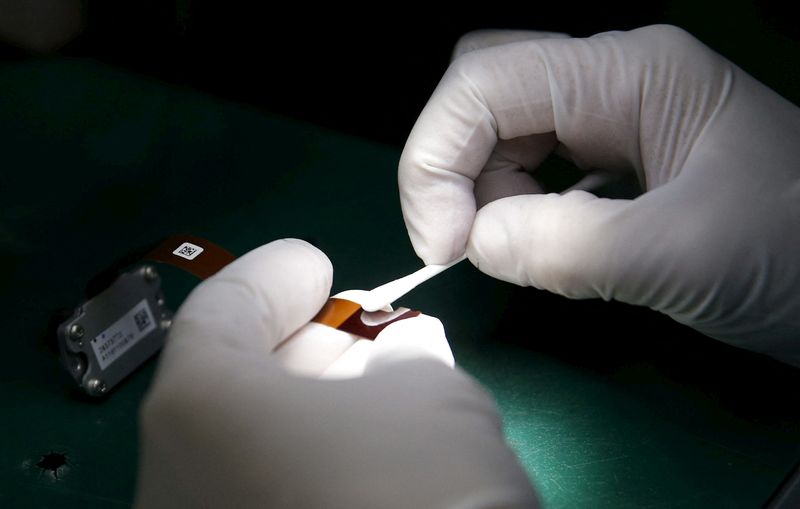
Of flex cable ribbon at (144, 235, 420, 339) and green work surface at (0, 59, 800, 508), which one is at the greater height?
flex cable ribbon at (144, 235, 420, 339)

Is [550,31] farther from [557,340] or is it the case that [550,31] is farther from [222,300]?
[222,300]

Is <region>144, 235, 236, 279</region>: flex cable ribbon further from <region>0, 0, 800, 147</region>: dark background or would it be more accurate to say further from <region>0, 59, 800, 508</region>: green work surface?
<region>0, 0, 800, 147</region>: dark background

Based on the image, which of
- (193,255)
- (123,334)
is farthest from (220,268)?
(123,334)

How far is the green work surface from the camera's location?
34.2 inches

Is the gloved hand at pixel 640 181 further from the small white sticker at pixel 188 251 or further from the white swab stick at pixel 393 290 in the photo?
the small white sticker at pixel 188 251

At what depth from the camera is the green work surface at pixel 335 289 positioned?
0.87 m

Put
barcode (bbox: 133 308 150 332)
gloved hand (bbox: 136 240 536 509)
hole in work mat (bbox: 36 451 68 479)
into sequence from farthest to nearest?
barcode (bbox: 133 308 150 332), hole in work mat (bbox: 36 451 68 479), gloved hand (bbox: 136 240 536 509)

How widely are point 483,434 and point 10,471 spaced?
0.52 m

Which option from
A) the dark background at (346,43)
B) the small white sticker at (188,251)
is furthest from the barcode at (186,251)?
the dark background at (346,43)

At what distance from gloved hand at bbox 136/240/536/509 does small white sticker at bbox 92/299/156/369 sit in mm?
A: 181

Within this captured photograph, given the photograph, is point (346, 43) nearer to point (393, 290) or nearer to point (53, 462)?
point (393, 290)

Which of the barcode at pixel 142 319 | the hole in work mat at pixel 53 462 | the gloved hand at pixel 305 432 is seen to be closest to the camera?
the gloved hand at pixel 305 432

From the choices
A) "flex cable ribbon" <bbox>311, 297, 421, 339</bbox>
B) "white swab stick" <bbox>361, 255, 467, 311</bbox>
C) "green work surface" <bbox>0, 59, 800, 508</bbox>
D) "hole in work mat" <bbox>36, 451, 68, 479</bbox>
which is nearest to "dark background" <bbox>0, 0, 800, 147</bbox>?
"green work surface" <bbox>0, 59, 800, 508</bbox>

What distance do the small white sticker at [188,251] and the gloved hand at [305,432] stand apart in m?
0.22
